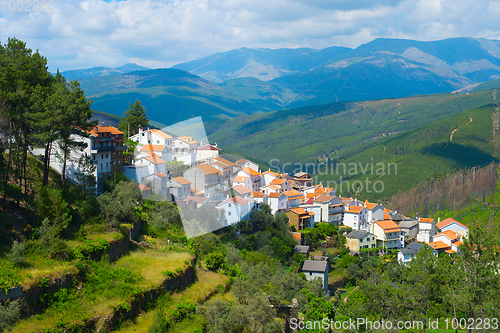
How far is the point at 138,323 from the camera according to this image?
669 inches

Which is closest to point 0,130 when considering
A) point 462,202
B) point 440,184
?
point 462,202

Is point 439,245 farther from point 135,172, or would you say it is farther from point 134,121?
point 134,121

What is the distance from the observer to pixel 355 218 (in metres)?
63.1

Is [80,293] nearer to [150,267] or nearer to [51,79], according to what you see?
[150,267]

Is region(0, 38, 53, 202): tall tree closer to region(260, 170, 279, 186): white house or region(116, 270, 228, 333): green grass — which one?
region(116, 270, 228, 333): green grass

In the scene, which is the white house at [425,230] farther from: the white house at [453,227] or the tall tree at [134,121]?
the tall tree at [134,121]

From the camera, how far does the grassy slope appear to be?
150 m

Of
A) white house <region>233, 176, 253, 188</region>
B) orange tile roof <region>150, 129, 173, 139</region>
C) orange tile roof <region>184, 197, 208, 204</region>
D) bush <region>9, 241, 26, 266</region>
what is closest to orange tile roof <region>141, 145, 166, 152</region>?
orange tile roof <region>150, 129, 173, 139</region>

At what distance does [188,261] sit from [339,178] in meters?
148

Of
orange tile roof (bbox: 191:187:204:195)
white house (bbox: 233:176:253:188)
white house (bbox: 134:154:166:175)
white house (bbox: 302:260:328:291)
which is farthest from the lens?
white house (bbox: 233:176:253:188)

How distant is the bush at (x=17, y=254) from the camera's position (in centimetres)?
1591

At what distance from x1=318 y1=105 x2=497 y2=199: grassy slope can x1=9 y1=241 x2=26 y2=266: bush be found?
419 feet

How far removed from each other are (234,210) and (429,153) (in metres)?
147

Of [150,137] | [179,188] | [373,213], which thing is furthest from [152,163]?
[373,213]
